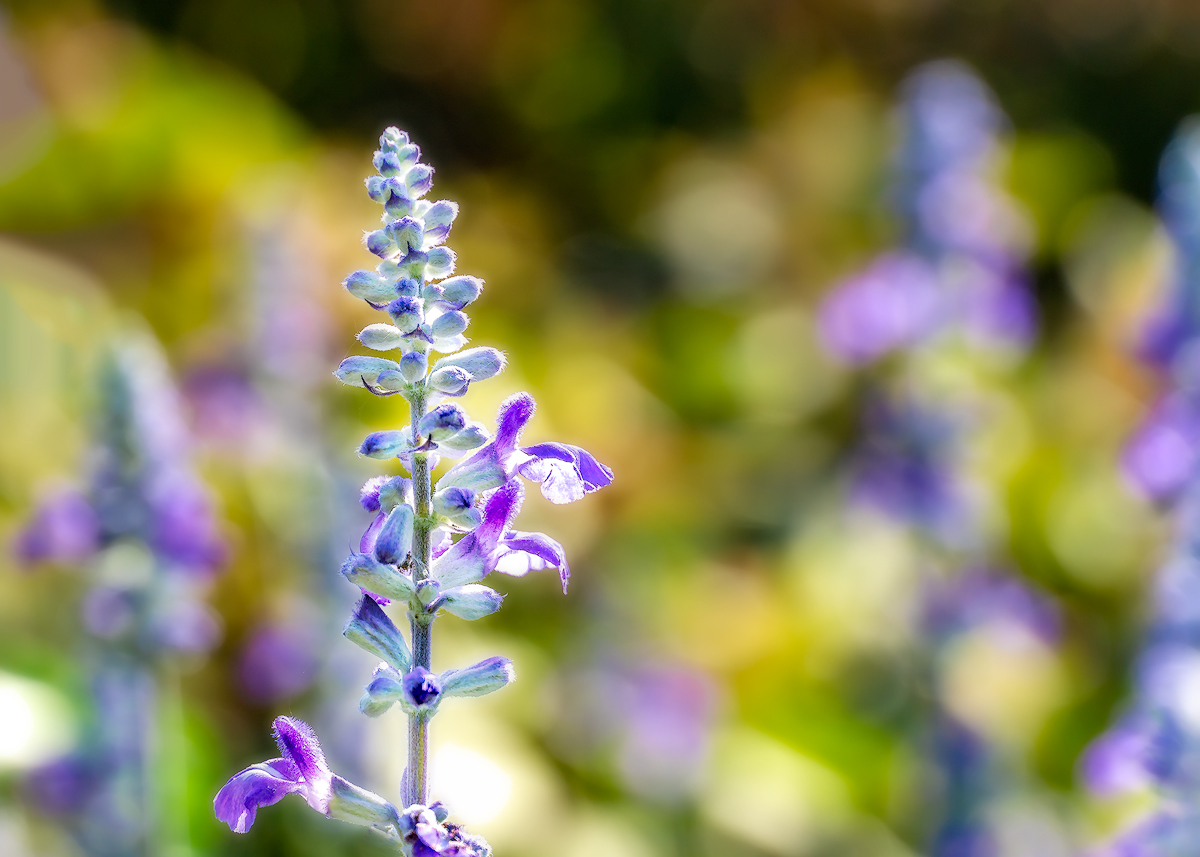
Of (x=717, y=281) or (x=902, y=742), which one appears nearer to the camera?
(x=902, y=742)

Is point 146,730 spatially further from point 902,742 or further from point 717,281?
point 717,281

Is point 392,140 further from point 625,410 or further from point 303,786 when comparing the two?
point 625,410

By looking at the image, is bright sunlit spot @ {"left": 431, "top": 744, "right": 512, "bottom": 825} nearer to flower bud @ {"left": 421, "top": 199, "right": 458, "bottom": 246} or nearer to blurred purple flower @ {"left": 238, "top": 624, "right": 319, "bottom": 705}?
blurred purple flower @ {"left": 238, "top": 624, "right": 319, "bottom": 705}

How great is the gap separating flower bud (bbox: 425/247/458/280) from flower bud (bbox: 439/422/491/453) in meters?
0.16

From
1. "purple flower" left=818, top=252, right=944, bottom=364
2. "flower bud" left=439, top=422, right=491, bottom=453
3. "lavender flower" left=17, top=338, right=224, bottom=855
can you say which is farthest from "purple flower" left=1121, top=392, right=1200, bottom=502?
"lavender flower" left=17, top=338, right=224, bottom=855

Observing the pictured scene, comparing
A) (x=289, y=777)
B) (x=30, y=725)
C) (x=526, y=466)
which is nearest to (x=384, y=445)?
(x=526, y=466)

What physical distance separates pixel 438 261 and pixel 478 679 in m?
0.43

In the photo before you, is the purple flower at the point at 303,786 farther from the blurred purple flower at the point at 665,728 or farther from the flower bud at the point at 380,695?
the blurred purple flower at the point at 665,728

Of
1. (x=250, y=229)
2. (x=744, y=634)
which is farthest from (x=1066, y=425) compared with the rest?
(x=250, y=229)

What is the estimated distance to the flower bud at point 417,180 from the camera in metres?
1.12

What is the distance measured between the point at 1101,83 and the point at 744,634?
20.8 ft

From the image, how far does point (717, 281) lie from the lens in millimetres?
6770

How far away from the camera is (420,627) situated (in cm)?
111

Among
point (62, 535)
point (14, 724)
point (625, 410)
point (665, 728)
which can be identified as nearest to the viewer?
point (62, 535)
